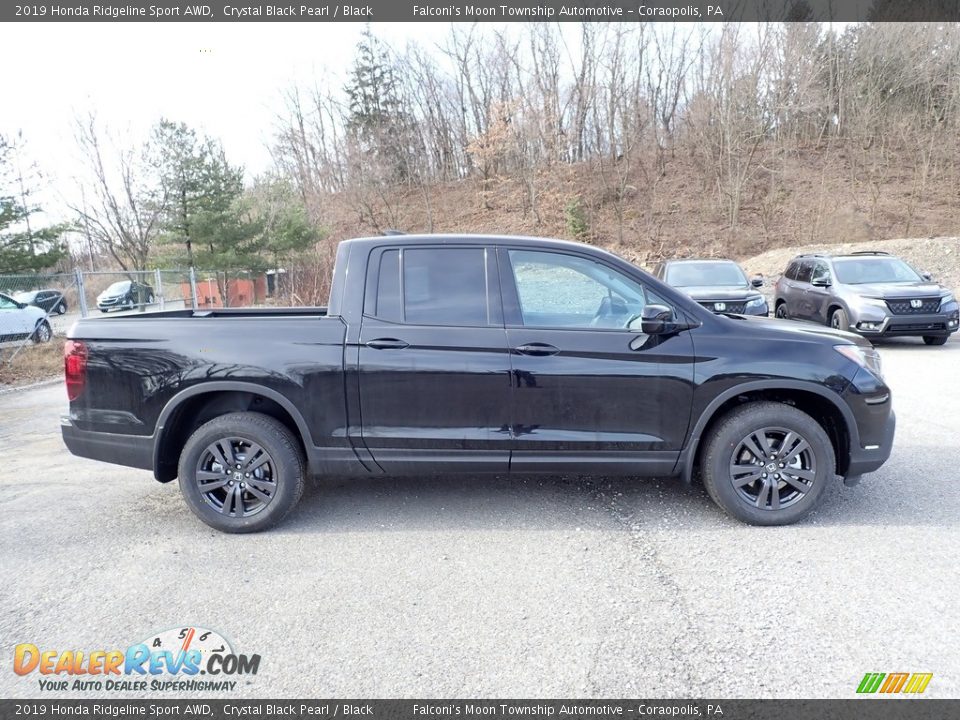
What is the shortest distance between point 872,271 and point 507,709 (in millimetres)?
11980

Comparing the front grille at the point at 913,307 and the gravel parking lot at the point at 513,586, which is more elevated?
the front grille at the point at 913,307

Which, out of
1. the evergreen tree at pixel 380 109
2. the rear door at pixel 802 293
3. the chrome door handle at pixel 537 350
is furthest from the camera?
the evergreen tree at pixel 380 109

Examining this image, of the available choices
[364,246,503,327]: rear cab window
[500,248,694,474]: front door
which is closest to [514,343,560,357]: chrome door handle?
[500,248,694,474]: front door

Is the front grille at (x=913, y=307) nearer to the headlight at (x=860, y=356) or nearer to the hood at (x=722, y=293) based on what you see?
the hood at (x=722, y=293)

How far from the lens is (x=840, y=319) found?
1062 centimetres

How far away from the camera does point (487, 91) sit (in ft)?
121

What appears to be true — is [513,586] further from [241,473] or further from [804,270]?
[804,270]

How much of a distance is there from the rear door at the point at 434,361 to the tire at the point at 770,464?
1.42 m

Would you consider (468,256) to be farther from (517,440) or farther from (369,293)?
(517,440)

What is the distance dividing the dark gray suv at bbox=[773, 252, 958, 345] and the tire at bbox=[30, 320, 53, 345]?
16566 millimetres

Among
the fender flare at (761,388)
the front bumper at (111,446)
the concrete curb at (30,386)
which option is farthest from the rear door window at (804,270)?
the concrete curb at (30,386)

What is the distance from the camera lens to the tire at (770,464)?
3.58 metres

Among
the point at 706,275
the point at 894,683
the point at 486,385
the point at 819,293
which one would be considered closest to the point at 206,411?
the point at 486,385

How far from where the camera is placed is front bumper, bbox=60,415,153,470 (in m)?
3.72
